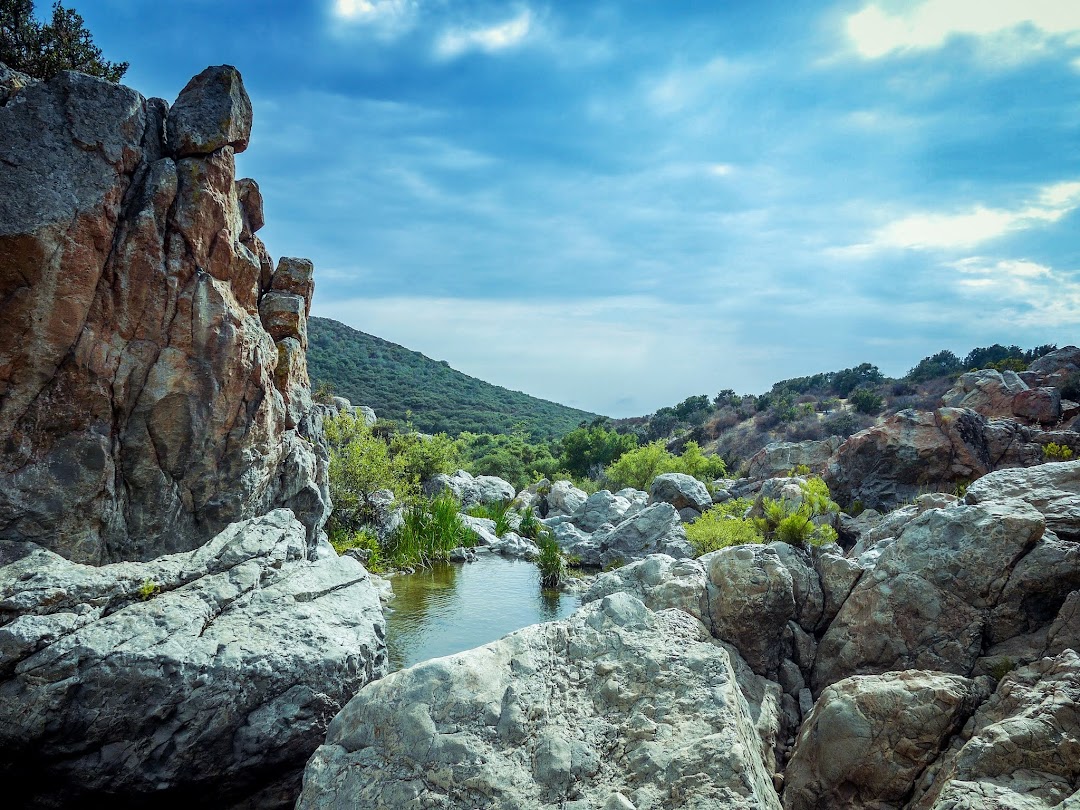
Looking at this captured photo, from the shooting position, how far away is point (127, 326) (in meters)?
14.5

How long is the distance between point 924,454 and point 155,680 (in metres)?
24.4

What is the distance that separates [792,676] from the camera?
10695mm

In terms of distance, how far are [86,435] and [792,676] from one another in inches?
600

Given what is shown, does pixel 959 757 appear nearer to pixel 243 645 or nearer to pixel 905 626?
pixel 905 626

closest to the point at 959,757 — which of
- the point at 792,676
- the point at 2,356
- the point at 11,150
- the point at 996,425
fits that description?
the point at 792,676

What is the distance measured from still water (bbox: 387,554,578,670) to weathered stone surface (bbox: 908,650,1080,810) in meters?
11.6

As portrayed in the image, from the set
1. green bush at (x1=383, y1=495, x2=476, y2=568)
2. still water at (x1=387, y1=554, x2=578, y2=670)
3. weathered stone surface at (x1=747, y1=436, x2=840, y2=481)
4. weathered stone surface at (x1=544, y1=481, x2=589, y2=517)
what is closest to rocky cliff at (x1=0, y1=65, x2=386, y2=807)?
still water at (x1=387, y1=554, x2=578, y2=670)

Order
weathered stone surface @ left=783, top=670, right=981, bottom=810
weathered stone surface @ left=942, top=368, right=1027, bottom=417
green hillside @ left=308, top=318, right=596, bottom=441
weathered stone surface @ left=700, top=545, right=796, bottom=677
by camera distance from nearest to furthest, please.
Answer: weathered stone surface @ left=783, top=670, right=981, bottom=810, weathered stone surface @ left=700, top=545, right=796, bottom=677, weathered stone surface @ left=942, top=368, right=1027, bottom=417, green hillside @ left=308, top=318, right=596, bottom=441

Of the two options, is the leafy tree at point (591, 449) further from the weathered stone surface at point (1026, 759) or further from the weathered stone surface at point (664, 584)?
the weathered stone surface at point (1026, 759)

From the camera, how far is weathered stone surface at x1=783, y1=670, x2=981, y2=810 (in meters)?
7.14

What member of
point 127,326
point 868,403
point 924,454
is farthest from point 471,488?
point 868,403

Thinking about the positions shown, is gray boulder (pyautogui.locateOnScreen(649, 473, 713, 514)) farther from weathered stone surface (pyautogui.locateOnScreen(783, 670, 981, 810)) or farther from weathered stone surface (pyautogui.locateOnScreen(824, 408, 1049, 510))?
weathered stone surface (pyautogui.locateOnScreen(783, 670, 981, 810))

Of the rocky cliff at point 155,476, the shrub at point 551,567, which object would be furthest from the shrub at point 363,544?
the shrub at point 551,567

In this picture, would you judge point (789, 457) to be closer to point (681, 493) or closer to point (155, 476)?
point (681, 493)
